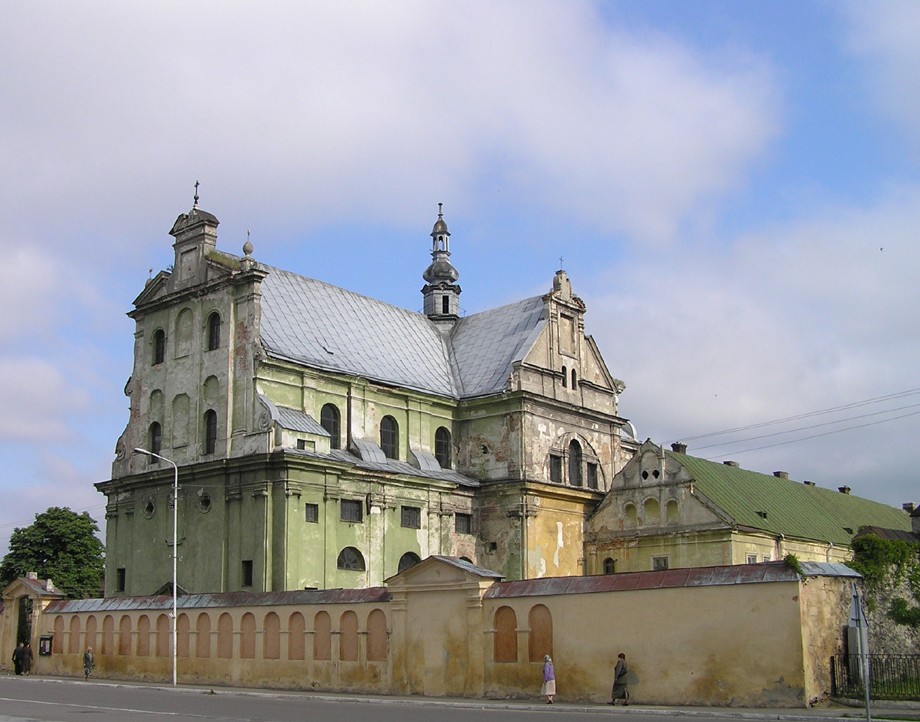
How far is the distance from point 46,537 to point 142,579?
97.3 feet

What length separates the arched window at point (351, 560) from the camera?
145ft

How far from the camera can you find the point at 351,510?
45094 mm

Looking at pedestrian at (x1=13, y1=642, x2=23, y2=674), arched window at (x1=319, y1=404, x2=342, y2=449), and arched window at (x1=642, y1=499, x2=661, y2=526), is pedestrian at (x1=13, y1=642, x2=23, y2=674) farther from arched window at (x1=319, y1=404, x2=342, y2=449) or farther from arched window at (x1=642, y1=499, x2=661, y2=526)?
arched window at (x1=642, y1=499, x2=661, y2=526)

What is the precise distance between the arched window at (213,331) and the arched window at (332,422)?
517cm

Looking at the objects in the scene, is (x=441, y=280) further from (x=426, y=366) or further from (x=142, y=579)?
(x=142, y=579)

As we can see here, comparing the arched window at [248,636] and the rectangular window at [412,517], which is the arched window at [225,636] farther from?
the rectangular window at [412,517]

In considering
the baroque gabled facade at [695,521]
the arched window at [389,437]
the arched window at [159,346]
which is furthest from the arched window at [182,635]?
the baroque gabled facade at [695,521]

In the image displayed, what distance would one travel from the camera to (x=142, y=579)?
45.9 m

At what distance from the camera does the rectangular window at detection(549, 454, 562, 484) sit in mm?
51594

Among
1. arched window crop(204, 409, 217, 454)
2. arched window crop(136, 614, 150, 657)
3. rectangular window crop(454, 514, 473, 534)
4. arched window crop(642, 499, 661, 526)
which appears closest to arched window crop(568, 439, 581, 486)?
arched window crop(642, 499, 661, 526)

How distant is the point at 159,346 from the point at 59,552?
29.6 m

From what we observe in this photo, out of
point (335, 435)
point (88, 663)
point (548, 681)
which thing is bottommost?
point (548, 681)

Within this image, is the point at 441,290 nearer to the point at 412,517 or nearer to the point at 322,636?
the point at 412,517

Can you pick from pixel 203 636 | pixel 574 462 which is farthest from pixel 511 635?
pixel 574 462
